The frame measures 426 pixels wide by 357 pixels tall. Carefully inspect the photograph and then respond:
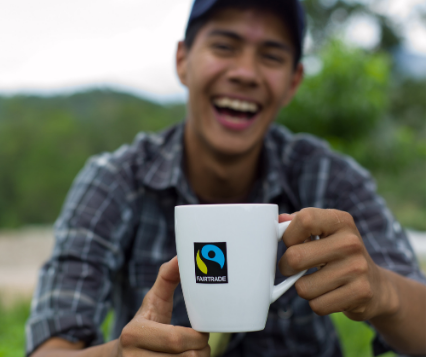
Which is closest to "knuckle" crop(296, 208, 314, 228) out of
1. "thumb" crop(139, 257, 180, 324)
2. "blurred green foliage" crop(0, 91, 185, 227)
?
"thumb" crop(139, 257, 180, 324)

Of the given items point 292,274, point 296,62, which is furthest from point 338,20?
point 292,274

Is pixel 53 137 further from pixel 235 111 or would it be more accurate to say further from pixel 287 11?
pixel 287 11

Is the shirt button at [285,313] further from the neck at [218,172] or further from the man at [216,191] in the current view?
the neck at [218,172]

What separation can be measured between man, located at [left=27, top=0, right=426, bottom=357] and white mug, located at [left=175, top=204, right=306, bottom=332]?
47cm

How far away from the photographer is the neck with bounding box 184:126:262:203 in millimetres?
1632

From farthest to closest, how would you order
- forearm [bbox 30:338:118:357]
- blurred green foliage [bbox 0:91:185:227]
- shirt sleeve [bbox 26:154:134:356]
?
blurred green foliage [bbox 0:91:185:227], shirt sleeve [bbox 26:154:134:356], forearm [bbox 30:338:118:357]

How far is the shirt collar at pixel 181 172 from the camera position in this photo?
155 centimetres

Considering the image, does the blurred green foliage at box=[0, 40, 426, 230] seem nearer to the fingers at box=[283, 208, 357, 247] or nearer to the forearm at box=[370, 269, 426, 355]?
the forearm at box=[370, 269, 426, 355]

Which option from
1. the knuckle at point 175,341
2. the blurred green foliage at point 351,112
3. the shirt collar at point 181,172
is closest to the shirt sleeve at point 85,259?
the shirt collar at point 181,172

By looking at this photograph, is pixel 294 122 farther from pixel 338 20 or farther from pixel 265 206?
pixel 338 20

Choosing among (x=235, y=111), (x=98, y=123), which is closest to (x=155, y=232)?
(x=235, y=111)

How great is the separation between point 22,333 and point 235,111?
1.99 metres

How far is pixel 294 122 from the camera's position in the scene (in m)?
5.34

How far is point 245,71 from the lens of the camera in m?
1.49
